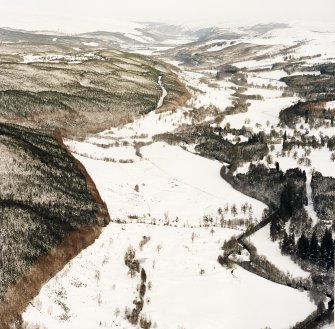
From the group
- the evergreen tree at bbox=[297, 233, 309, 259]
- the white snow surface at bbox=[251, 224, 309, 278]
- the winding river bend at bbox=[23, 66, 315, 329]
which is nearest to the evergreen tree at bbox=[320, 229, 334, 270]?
the evergreen tree at bbox=[297, 233, 309, 259]

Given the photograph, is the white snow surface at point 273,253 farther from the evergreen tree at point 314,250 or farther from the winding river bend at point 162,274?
the winding river bend at point 162,274

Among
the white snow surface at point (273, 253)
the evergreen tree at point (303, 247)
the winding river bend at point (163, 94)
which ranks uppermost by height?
the winding river bend at point (163, 94)

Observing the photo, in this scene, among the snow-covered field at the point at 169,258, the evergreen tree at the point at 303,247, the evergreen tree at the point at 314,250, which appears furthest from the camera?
the evergreen tree at the point at 303,247

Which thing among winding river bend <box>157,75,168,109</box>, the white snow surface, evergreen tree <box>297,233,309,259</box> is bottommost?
the white snow surface

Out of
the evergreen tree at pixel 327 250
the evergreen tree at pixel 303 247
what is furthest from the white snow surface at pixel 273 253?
the evergreen tree at pixel 327 250

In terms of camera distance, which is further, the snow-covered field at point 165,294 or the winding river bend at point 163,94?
the winding river bend at point 163,94

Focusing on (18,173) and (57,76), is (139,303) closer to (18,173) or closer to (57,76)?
(18,173)

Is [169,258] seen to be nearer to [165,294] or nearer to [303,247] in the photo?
[165,294]

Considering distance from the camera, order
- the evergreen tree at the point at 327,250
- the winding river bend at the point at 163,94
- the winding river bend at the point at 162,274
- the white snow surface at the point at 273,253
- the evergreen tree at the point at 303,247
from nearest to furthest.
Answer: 1. the winding river bend at the point at 162,274
2. the evergreen tree at the point at 327,250
3. the white snow surface at the point at 273,253
4. the evergreen tree at the point at 303,247
5. the winding river bend at the point at 163,94

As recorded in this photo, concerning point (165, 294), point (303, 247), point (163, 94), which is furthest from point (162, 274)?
point (163, 94)

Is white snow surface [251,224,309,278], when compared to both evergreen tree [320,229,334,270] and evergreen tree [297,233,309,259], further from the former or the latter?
evergreen tree [320,229,334,270]

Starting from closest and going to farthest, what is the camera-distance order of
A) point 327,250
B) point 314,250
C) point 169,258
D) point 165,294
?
point 165,294 < point 169,258 < point 327,250 < point 314,250

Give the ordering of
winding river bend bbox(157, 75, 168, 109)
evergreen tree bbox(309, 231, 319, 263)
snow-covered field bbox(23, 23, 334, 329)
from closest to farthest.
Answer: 1. snow-covered field bbox(23, 23, 334, 329)
2. evergreen tree bbox(309, 231, 319, 263)
3. winding river bend bbox(157, 75, 168, 109)
